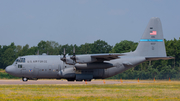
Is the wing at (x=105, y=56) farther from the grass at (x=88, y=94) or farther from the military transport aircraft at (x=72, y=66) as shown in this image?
the grass at (x=88, y=94)

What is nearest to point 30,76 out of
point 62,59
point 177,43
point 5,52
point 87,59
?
point 62,59

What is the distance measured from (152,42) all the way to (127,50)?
4033 centimetres

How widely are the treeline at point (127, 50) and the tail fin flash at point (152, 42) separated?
518 inches

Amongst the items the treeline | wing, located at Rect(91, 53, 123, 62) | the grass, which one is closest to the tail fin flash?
wing, located at Rect(91, 53, 123, 62)

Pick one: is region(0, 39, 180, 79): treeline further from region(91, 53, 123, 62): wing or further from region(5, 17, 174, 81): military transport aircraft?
region(91, 53, 123, 62): wing

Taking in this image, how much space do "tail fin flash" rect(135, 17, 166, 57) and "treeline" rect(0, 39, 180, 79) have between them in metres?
13.1

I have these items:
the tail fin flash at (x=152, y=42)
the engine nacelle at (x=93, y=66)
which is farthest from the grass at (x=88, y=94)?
the tail fin flash at (x=152, y=42)

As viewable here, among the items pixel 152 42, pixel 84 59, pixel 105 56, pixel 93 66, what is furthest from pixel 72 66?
pixel 152 42

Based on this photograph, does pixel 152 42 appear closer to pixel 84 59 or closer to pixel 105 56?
pixel 105 56

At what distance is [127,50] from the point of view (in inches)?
2785

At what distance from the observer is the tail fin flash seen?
99.7 feet

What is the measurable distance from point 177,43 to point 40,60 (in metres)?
43.4

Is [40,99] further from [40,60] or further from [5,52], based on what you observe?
Answer: [5,52]

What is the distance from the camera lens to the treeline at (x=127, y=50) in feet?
154
